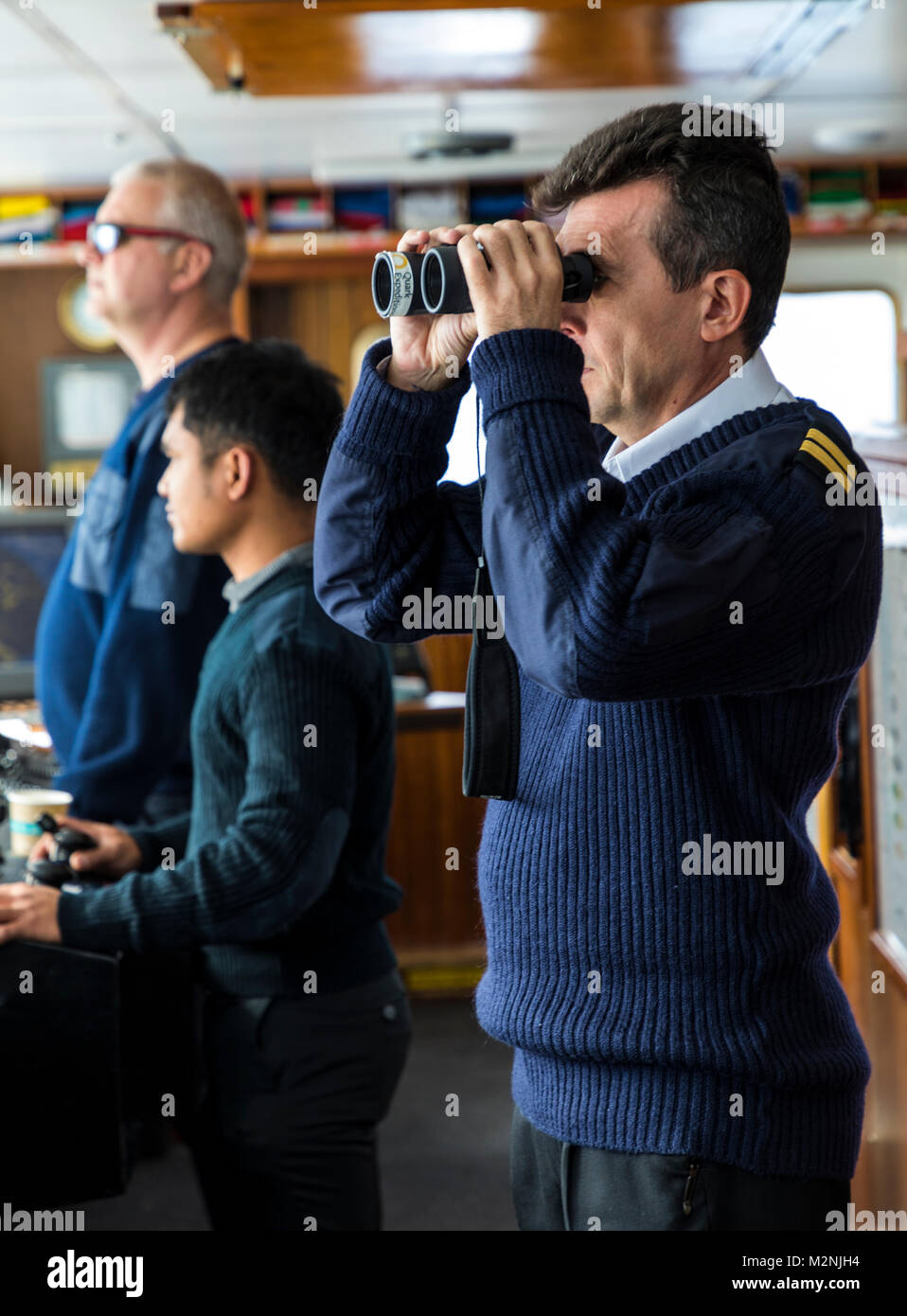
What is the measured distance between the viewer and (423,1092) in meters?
3.79

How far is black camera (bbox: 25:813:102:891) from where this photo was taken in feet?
6.25

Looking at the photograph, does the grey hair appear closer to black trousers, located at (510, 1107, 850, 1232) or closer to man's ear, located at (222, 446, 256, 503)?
man's ear, located at (222, 446, 256, 503)

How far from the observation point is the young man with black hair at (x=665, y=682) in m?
0.98

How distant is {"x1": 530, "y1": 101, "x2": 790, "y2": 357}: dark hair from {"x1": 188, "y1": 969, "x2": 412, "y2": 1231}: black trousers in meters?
1.02

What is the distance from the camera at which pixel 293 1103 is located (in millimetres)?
1741

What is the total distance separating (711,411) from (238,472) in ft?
2.84

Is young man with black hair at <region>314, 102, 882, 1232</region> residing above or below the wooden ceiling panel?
below

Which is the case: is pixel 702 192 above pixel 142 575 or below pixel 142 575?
above

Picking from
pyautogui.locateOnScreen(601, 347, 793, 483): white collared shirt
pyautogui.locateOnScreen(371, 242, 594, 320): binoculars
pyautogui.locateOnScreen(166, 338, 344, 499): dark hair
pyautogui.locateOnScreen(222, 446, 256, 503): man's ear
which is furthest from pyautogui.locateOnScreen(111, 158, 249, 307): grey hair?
pyautogui.locateOnScreen(601, 347, 793, 483): white collared shirt

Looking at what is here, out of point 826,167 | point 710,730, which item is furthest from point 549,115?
point 710,730

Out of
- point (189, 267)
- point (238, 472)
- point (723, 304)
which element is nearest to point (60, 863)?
point (238, 472)

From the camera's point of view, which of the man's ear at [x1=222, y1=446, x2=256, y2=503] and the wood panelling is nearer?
the man's ear at [x1=222, y1=446, x2=256, y2=503]

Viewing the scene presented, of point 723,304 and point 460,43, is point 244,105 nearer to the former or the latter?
point 460,43

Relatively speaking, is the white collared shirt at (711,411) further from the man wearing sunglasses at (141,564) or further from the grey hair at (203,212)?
the grey hair at (203,212)
